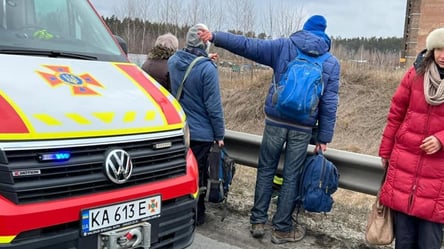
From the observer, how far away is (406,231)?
3289 millimetres

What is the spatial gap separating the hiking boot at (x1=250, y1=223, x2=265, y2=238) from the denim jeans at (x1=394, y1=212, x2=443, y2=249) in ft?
3.86

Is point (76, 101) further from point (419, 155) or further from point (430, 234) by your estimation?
point (430, 234)

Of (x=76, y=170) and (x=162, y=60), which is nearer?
(x=76, y=170)

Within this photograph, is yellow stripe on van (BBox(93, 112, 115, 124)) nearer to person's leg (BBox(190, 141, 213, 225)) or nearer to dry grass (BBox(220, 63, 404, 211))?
person's leg (BBox(190, 141, 213, 225))

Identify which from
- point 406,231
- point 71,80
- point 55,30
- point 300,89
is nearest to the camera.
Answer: point 71,80

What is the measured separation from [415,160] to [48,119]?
7.64 ft

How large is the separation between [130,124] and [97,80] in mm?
439

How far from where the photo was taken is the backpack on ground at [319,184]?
152 inches

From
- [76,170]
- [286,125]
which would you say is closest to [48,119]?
[76,170]

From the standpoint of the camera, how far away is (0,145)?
2.15m

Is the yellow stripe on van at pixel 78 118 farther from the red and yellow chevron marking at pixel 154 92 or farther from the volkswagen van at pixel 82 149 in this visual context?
the red and yellow chevron marking at pixel 154 92

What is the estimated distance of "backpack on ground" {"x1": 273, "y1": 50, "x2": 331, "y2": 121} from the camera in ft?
12.2

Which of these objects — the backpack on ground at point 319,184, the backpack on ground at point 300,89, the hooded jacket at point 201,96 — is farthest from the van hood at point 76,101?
the backpack on ground at point 319,184

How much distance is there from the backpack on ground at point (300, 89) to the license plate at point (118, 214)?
57.6 inches
